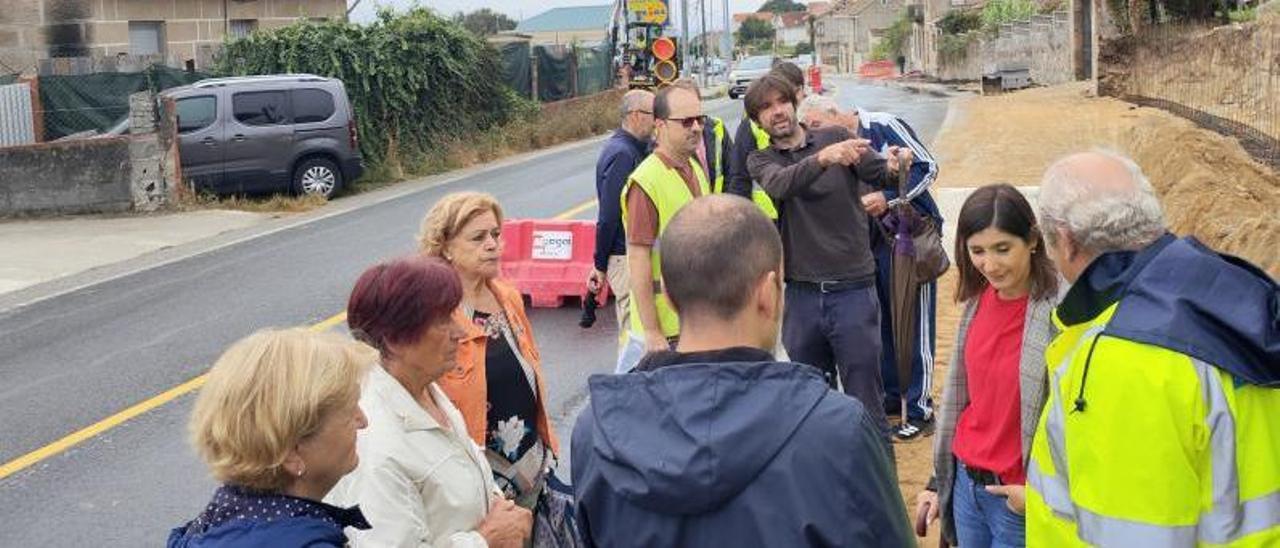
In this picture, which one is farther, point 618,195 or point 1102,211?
point 618,195

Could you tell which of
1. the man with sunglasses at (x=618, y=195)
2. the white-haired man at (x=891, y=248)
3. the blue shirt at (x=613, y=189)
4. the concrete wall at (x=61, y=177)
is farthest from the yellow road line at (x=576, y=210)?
the white-haired man at (x=891, y=248)

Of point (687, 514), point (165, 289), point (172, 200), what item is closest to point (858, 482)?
point (687, 514)

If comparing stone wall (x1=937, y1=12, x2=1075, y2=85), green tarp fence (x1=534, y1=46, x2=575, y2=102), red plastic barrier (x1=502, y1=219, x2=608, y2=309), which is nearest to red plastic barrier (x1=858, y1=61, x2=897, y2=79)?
stone wall (x1=937, y1=12, x2=1075, y2=85)

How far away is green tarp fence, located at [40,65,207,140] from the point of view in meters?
20.9

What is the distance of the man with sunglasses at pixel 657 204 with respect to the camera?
217 inches

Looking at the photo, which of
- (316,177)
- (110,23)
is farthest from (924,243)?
(110,23)

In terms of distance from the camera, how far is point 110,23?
29.2 meters

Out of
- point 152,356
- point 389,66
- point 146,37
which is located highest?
point 146,37

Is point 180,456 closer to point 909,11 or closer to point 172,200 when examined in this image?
point 172,200

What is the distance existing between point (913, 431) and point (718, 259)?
477 cm

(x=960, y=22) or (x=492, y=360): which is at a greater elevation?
(x=960, y=22)

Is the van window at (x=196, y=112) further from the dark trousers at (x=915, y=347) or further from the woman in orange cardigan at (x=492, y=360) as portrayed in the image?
the woman in orange cardigan at (x=492, y=360)

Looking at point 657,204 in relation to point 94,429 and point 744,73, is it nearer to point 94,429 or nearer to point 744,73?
point 94,429

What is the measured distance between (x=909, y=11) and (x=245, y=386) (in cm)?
10173
